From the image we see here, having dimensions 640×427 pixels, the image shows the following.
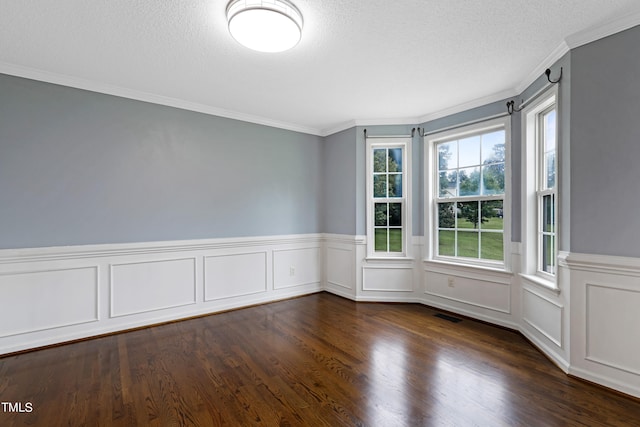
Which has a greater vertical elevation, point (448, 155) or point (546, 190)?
point (448, 155)

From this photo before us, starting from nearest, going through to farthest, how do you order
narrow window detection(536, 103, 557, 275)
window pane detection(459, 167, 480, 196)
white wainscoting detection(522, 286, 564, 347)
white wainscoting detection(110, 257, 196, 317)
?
white wainscoting detection(522, 286, 564, 347)
narrow window detection(536, 103, 557, 275)
white wainscoting detection(110, 257, 196, 317)
window pane detection(459, 167, 480, 196)

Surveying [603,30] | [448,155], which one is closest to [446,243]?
[448,155]

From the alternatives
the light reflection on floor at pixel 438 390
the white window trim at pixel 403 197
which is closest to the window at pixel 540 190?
the light reflection on floor at pixel 438 390

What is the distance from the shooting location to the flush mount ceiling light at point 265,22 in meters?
1.87

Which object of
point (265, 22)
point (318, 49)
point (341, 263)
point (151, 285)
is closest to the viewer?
point (265, 22)

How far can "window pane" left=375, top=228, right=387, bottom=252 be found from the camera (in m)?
4.31

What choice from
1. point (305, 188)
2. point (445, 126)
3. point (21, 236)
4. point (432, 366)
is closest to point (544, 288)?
point (432, 366)

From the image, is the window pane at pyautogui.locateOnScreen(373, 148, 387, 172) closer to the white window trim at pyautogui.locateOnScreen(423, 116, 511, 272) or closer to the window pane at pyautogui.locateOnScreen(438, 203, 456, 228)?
the white window trim at pyautogui.locateOnScreen(423, 116, 511, 272)

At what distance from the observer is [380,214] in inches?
171

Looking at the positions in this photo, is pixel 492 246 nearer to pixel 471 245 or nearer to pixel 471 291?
pixel 471 245

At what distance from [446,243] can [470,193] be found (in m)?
0.71

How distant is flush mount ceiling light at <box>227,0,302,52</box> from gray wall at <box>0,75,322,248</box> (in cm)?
188

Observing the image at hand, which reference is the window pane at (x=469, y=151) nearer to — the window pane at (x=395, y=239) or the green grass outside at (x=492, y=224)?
the green grass outside at (x=492, y=224)

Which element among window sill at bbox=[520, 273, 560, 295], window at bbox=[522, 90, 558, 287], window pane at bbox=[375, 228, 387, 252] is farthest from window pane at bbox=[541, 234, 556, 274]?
window pane at bbox=[375, 228, 387, 252]
